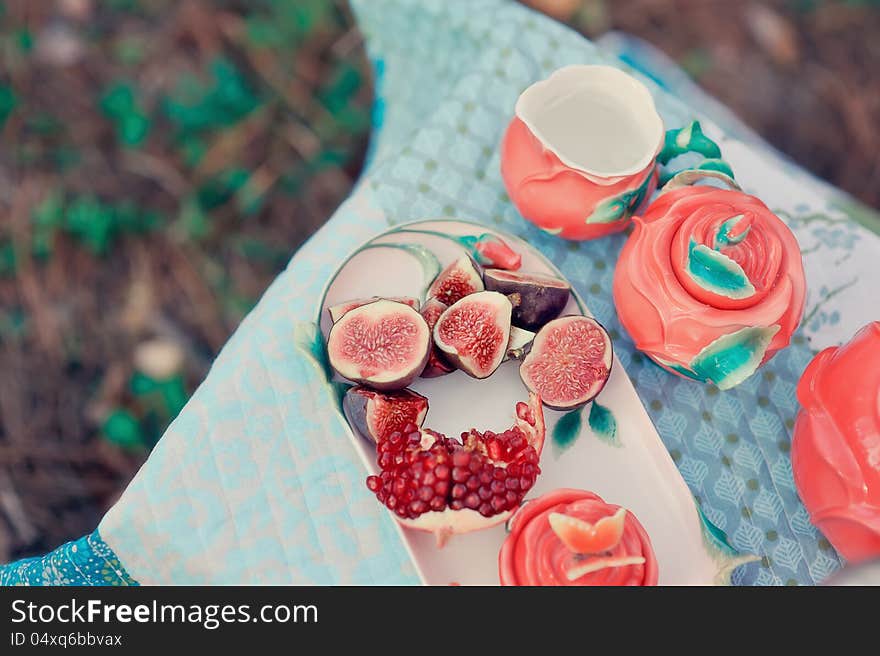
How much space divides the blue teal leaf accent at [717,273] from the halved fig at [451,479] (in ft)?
0.91

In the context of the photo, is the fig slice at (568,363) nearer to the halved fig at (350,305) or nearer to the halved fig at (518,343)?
the halved fig at (518,343)

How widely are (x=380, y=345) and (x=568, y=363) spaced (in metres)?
0.24

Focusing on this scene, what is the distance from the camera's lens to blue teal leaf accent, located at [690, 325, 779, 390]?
0.90 metres

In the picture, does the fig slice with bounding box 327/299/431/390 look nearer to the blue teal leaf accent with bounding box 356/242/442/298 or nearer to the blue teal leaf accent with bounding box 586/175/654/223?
the blue teal leaf accent with bounding box 356/242/442/298

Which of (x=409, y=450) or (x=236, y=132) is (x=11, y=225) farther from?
(x=409, y=450)

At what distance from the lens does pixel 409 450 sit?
3.01 ft

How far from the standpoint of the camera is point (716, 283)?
896 mm

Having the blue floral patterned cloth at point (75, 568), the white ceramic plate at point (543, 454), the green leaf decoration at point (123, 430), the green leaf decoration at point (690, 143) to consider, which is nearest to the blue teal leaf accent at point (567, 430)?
the white ceramic plate at point (543, 454)

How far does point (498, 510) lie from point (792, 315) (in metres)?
0.41

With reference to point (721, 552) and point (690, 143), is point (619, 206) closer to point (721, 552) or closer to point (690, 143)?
point (690, 143)

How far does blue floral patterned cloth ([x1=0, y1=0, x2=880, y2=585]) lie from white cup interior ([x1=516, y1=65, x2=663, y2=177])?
15cm
